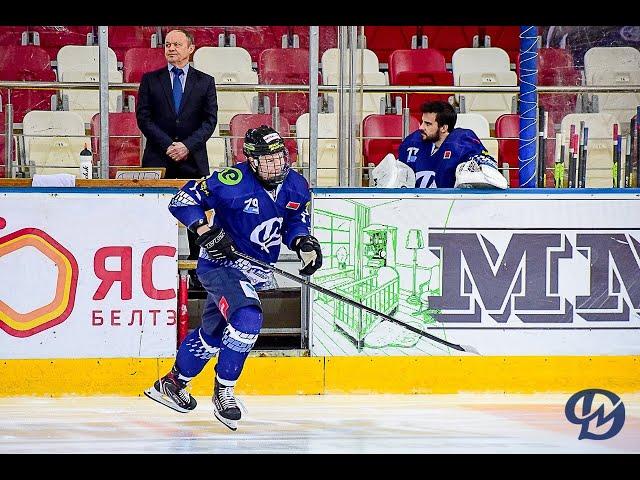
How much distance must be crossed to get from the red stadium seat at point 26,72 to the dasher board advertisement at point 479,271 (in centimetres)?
265

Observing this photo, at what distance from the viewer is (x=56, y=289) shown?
6160 millimetres

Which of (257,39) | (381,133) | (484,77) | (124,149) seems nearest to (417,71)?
(484,77)

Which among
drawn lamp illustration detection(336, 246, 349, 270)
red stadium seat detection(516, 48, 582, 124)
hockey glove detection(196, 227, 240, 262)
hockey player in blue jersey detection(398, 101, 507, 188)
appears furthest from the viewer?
red stadium seat detection(516, 48, 582, 124)

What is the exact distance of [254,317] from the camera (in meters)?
5.34

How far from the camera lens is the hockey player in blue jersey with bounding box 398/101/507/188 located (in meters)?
6.55

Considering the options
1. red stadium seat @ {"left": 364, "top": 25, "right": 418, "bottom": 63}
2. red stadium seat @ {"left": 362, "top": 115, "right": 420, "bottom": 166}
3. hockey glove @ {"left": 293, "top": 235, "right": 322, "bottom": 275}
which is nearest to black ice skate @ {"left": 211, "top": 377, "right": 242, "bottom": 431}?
hockey glove @ {"left": 293, "top": 235, "right": 322, "bottom": 275}

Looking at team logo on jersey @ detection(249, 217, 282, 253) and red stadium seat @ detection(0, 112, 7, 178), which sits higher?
red stadium seat @ detection(0, 112, 7, 178)

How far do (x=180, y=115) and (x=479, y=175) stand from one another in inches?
62.2

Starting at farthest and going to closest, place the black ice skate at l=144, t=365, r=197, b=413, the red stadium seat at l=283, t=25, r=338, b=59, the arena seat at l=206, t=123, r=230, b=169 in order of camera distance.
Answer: the arena seat at l=206, t=123, r=230, b=169 → the red stadium seat at l=283, t=25, r=338, b=59 → the black ice skate at l=144, t=365, r=197, b=413

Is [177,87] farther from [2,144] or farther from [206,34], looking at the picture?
[206,34]

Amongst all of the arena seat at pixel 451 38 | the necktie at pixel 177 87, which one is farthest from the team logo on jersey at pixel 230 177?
the arena seat at pixel 451 38

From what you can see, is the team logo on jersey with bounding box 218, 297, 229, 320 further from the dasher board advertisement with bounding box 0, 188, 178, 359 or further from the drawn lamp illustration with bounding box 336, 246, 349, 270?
the drawn lamp illustration with bounding box 336, 246, 349, 270

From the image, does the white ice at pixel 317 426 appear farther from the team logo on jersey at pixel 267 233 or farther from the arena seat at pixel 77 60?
the arena seat at pixel 77 60

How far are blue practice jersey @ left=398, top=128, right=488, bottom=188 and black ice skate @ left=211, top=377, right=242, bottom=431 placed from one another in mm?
1839
